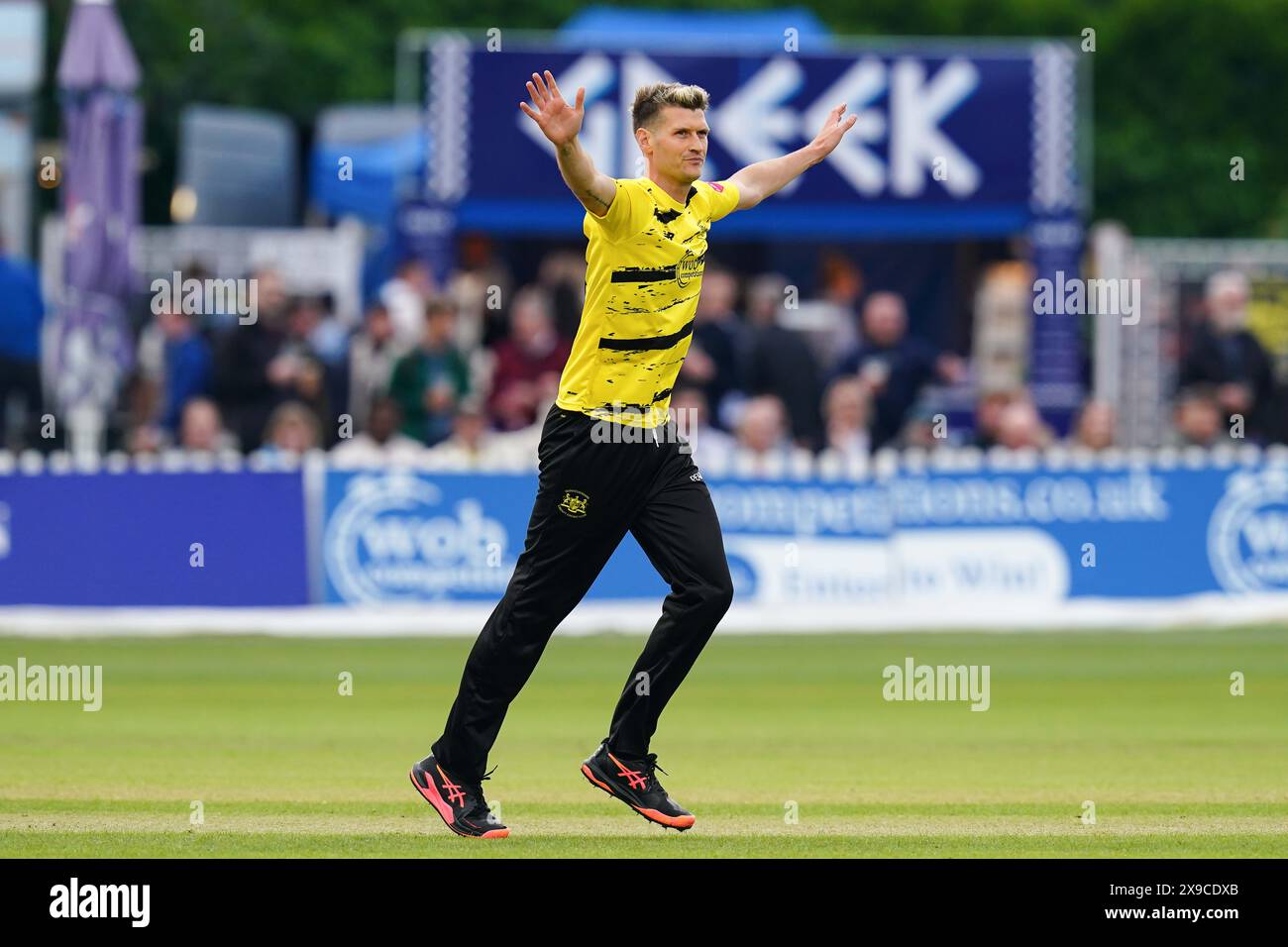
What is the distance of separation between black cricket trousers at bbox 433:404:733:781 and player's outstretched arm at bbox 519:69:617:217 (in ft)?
3.10

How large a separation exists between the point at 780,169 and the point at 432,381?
33.8 ft

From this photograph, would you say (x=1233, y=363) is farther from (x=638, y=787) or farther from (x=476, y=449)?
(x=638, y=787)

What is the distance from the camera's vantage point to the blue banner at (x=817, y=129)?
73.7 feet

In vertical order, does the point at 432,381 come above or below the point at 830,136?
below

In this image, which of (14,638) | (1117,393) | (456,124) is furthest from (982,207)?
(14,638)

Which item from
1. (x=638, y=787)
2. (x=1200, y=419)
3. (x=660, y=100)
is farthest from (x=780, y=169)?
(x=1200, y=419)

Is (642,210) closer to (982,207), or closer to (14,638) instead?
(14,638)

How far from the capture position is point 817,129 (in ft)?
75.0

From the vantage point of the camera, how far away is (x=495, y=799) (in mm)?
10078

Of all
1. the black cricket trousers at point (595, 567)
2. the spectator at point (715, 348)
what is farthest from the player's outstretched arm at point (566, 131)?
the spectator at point (715, 348)

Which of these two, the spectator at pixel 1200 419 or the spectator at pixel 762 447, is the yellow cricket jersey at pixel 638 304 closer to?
the spectator at pixel 762 447

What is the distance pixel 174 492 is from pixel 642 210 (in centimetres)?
995

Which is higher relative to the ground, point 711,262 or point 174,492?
point 711,262

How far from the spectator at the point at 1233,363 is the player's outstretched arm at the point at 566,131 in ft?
42.3
